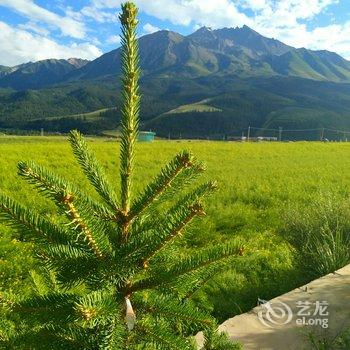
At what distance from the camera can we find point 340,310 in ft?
19.8

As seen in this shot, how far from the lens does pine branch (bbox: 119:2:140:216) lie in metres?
1.86

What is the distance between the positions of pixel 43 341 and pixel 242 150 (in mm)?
46359

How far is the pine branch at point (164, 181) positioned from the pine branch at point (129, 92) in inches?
3.7

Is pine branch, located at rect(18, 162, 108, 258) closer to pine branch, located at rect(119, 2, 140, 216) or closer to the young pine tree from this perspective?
the young pine tree

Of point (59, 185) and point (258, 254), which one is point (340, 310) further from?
point (59, 185)

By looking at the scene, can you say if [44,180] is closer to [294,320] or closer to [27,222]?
[27,222]

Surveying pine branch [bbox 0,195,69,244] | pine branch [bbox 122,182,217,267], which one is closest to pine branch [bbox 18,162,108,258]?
pine branch [bbox 0,195,69,244]

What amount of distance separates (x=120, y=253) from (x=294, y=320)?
452cm

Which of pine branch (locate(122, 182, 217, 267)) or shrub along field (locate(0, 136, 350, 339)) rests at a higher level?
pine branch (locate(122, 182, 217, 267))

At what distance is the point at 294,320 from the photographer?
5.87 meters

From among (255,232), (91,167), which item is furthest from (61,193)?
(255,232)

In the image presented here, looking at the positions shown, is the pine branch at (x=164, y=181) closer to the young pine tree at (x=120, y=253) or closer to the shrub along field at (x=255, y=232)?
the young pine tree at (x=120, y=253)

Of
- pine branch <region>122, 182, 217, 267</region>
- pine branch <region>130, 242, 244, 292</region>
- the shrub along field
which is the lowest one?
the shrub along field

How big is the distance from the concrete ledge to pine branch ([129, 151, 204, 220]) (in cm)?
360
